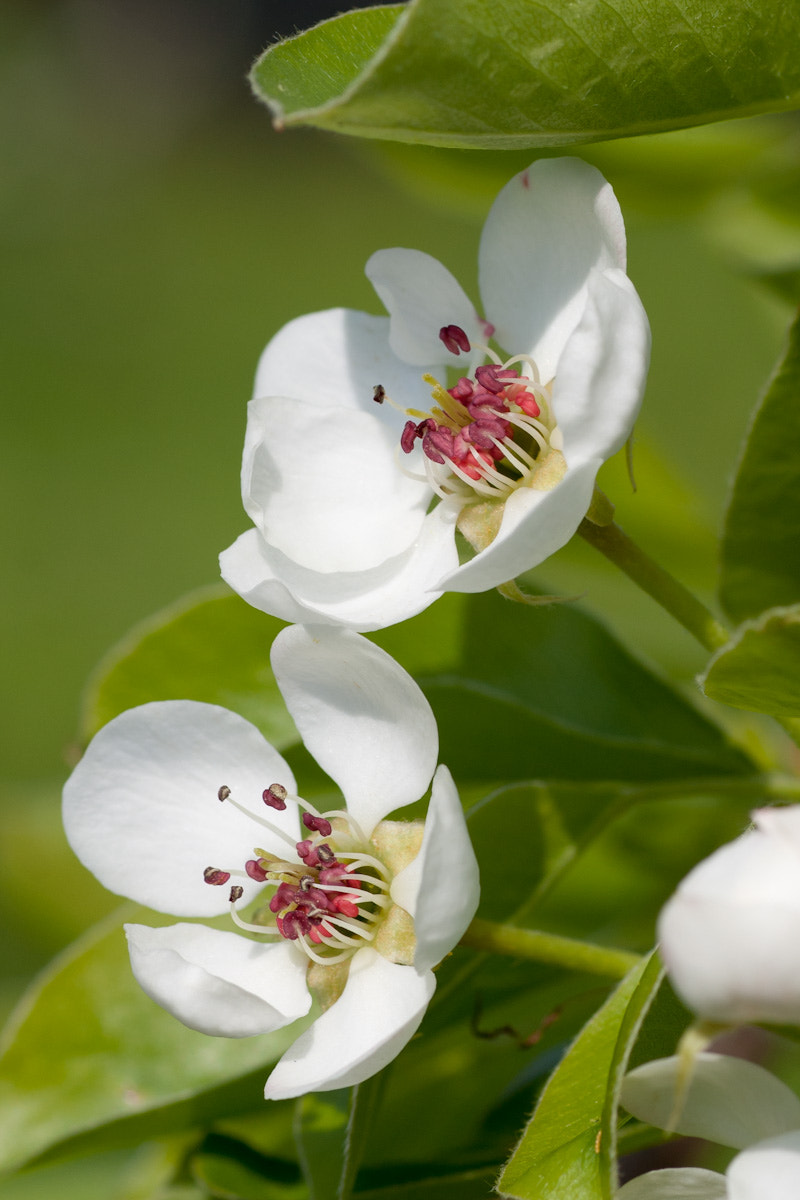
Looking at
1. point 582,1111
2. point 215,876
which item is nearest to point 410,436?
point 215,876

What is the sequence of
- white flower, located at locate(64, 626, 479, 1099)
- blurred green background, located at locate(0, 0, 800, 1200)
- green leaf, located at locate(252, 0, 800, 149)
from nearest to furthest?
1. green leaf, located at locate(252, 0, 800, 149)
2. white flower, located at locate(64, 626, 479, 1099)
3. blurred green background, located at locate(0, 0, 800, 1200)

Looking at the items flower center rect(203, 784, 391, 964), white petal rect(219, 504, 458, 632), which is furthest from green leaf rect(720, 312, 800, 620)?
flower center rect(203, 784, 391, 964)

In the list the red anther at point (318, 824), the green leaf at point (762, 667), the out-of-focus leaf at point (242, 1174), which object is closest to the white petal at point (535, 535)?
the green leaf at point (762, 667)

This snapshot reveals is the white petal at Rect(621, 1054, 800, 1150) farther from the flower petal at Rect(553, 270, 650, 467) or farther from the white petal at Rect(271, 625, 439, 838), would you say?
the flower petal at Rect(553, 270, 650, 467)

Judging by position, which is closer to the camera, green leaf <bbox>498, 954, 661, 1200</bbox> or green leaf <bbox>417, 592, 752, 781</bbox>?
green leaf <bbox>498, 954, 661, 1200</bbox>

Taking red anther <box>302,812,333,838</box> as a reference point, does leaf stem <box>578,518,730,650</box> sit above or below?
above

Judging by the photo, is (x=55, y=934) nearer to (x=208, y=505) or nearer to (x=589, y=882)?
(x=589, y=882)

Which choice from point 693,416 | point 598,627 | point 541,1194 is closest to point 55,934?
point 598,627
